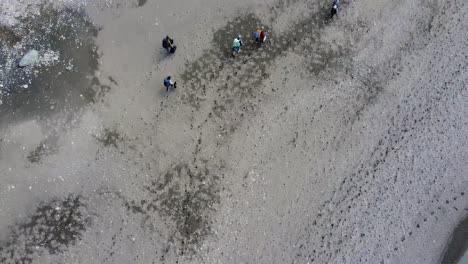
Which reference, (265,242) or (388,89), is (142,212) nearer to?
(265,242)

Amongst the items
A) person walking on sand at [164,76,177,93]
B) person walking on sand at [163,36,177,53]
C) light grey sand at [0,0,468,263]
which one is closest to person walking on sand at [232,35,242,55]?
light grey sand at [0,0,468,263]

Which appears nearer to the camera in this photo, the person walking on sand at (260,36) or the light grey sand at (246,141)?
the light grey sand at (246,141)

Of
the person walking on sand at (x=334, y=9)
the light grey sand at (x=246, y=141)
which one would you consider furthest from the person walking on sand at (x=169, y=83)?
the person walking on sand at (x=334, y=9)

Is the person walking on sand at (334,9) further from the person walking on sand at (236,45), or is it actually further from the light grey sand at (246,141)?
the person walking on sand at (236,45)

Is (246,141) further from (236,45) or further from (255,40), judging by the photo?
(255,40)

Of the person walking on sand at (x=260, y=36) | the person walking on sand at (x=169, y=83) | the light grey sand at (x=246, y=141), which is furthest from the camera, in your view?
the person walking on sand at (x=260, y=36)

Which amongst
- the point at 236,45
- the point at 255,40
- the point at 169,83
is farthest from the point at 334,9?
the point at 169,83
